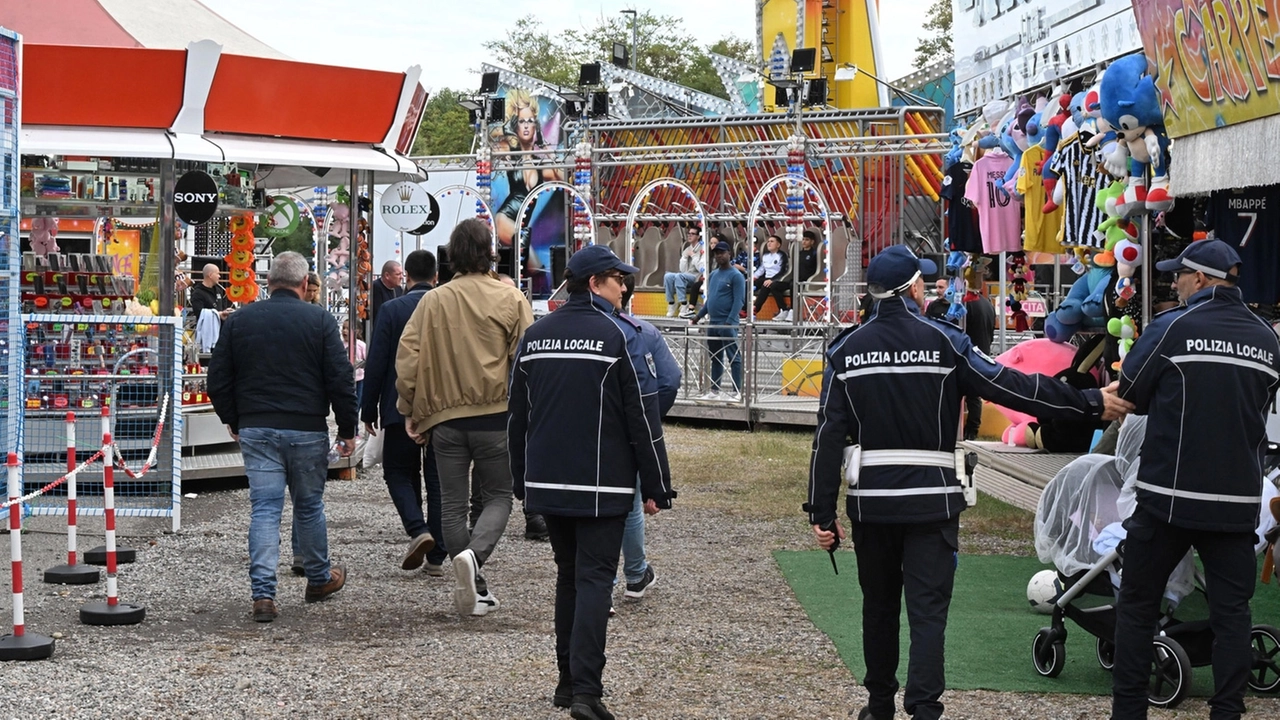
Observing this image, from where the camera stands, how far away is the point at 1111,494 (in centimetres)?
704

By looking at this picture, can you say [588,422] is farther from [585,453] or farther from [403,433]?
[403,433]

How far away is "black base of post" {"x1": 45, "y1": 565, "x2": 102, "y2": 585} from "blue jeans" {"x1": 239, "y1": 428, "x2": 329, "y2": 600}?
1344mm

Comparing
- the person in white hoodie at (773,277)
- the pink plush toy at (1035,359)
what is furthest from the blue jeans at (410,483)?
Answer: the person in white hoodie at (773,277)

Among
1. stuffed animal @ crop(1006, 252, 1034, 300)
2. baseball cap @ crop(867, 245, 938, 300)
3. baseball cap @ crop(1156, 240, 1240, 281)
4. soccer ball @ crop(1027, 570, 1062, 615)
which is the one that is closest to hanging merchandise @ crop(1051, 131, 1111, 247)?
soccer ball @ crop(1027, 570, 1062, 615)

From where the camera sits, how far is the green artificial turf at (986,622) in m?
6.41

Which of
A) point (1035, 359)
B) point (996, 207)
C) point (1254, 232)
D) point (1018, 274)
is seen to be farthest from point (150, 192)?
point (1254, 232)

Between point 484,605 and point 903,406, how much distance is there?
3.17 metres

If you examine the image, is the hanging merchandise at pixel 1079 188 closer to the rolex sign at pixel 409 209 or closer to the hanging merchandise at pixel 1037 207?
the hanging merchandise at pixel 1037 207

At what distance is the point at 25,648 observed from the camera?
652cm

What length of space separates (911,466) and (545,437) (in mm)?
1382

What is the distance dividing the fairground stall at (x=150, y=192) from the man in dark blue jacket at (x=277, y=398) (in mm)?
2207

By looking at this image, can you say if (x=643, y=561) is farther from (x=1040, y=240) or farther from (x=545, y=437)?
(x=1040, y=240)

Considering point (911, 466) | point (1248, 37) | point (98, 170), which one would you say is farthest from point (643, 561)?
point (98, 170)

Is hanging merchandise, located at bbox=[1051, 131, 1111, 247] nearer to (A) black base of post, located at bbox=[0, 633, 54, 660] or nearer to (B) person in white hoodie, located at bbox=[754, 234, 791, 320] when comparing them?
(A) black base of post, located at bbox=[0, 633, 54, 660]
